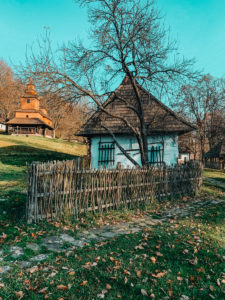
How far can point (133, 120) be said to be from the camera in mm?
13961

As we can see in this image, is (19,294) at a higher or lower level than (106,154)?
lower

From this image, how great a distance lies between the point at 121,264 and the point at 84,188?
296 cm

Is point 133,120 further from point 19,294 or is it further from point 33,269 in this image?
point 19,294

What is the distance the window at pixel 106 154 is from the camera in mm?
13969

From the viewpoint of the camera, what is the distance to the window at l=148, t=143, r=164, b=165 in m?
13.4

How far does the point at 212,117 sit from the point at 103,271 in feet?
92.4

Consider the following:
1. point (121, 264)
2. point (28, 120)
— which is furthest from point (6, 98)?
point (121, 264)

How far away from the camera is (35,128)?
44531mm

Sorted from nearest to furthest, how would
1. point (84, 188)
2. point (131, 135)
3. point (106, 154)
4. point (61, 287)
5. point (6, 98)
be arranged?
point (61, 287) → point (84, 188) → point (131, 135) → point (106, 154) → point (6, 98)

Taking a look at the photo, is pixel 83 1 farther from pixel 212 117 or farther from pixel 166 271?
pixel 212 117

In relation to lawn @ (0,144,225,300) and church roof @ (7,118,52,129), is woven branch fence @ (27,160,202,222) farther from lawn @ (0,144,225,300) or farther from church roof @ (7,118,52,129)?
church roof @ (7,118,52,129)

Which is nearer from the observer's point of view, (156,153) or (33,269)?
(33,269)

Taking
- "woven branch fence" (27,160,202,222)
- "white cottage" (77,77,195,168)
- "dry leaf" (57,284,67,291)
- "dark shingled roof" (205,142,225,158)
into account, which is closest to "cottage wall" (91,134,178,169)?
"white cottage" (77,77,195,168)

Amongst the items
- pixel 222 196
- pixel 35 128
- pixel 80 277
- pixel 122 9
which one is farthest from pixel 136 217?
pixel 35 128
